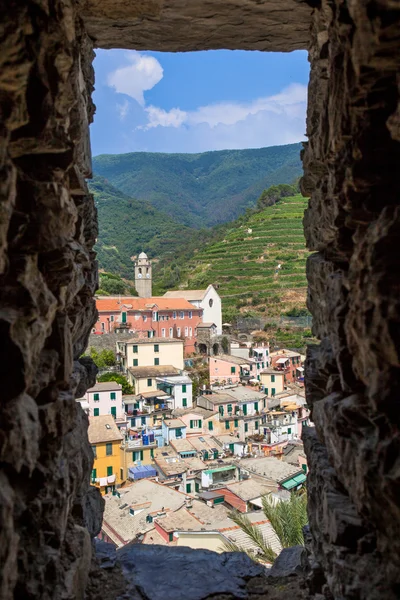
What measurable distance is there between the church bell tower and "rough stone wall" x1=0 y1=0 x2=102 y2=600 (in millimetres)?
50013

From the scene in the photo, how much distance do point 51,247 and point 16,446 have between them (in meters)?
0.98

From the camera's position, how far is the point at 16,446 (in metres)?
2.33

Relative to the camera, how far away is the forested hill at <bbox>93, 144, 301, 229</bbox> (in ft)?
485

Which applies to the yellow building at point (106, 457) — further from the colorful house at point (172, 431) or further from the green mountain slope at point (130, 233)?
the green mountain slope at point (130, 233)

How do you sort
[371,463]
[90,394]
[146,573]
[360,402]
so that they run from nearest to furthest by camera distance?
[371,463] < [360,402] < [146,573] < [90,394]

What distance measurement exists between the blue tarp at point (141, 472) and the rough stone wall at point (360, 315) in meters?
16.6

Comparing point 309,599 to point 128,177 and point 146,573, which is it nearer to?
point 146,573

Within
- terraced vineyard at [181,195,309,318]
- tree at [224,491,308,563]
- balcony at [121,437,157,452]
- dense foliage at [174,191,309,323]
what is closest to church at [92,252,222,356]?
dense foliage at [174,191,309,323]

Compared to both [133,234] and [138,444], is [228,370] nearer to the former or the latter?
[138,444]

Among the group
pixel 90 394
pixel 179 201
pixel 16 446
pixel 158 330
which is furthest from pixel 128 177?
pixel 16 446

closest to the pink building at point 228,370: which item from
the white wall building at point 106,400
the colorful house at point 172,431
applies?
the white wall building at point 106,400

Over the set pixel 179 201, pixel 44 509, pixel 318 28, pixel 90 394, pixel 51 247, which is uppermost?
pixel 179 201

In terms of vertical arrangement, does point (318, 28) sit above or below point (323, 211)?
above

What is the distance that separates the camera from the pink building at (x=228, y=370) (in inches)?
1319
